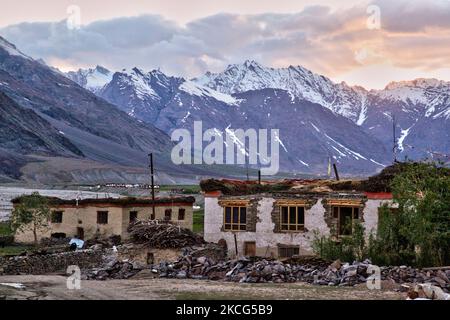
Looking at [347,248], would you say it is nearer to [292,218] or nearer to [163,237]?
[292,218]

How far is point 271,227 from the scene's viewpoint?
45750 millimetres

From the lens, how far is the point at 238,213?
1855 inches

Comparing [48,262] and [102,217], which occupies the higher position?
[102,217]

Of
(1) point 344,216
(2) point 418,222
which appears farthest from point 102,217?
(2) point 418,222

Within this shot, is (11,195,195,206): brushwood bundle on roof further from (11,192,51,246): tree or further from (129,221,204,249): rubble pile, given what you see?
(129,221,204,249): rubble pile

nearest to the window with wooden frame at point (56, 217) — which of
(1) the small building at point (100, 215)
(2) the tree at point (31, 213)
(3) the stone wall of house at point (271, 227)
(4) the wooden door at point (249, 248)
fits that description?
(1) the small building at point (100, 215)

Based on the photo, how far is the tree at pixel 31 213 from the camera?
57.8m

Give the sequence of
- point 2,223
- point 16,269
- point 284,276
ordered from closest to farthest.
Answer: point 284,276 → point 16,269 → point 2,223

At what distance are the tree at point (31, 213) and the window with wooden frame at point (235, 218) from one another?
17619mm

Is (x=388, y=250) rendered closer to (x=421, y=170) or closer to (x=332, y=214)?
(x=421, y=170)

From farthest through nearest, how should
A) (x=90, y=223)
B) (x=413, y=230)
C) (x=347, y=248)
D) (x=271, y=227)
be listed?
1. (x=90, y=223)
2. (x=271, y=227)
3. (x=347, y=248)
4. (x=413, y=230)

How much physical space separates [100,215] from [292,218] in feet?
65.9

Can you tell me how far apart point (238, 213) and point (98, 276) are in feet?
50.1
